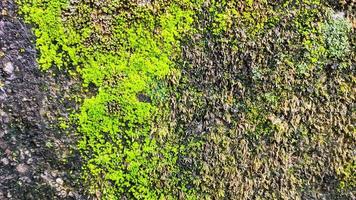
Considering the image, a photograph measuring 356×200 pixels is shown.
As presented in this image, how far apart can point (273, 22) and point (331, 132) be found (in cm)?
48

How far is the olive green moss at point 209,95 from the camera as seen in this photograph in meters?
1.59

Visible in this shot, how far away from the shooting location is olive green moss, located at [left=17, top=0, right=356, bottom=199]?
5.21 ft

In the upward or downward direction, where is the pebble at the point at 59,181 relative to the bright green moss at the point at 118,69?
downward

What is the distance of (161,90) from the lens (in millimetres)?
1615

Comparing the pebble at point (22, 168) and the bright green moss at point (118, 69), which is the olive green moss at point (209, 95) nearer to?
the bright green moss at point (118, 69)

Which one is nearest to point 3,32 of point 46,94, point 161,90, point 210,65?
point 46,94

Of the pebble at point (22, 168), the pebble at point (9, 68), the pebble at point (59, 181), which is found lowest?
the pebble at point (59, 181)

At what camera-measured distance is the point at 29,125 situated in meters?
1.59

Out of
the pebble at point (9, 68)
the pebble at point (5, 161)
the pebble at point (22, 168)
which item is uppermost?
the pebble at point (9, 68)

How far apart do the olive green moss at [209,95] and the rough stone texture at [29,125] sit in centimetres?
5

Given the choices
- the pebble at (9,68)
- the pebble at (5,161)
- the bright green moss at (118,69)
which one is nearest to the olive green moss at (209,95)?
the bright green moss at (118,69)

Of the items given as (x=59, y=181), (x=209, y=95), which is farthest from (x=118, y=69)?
(x=59, y=181)

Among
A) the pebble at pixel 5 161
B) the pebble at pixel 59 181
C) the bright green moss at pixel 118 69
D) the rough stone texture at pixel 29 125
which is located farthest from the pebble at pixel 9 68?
the pebble at pixel 59 181

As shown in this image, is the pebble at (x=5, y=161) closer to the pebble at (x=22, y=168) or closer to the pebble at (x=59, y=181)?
the pebble at (x=22, y=168)
